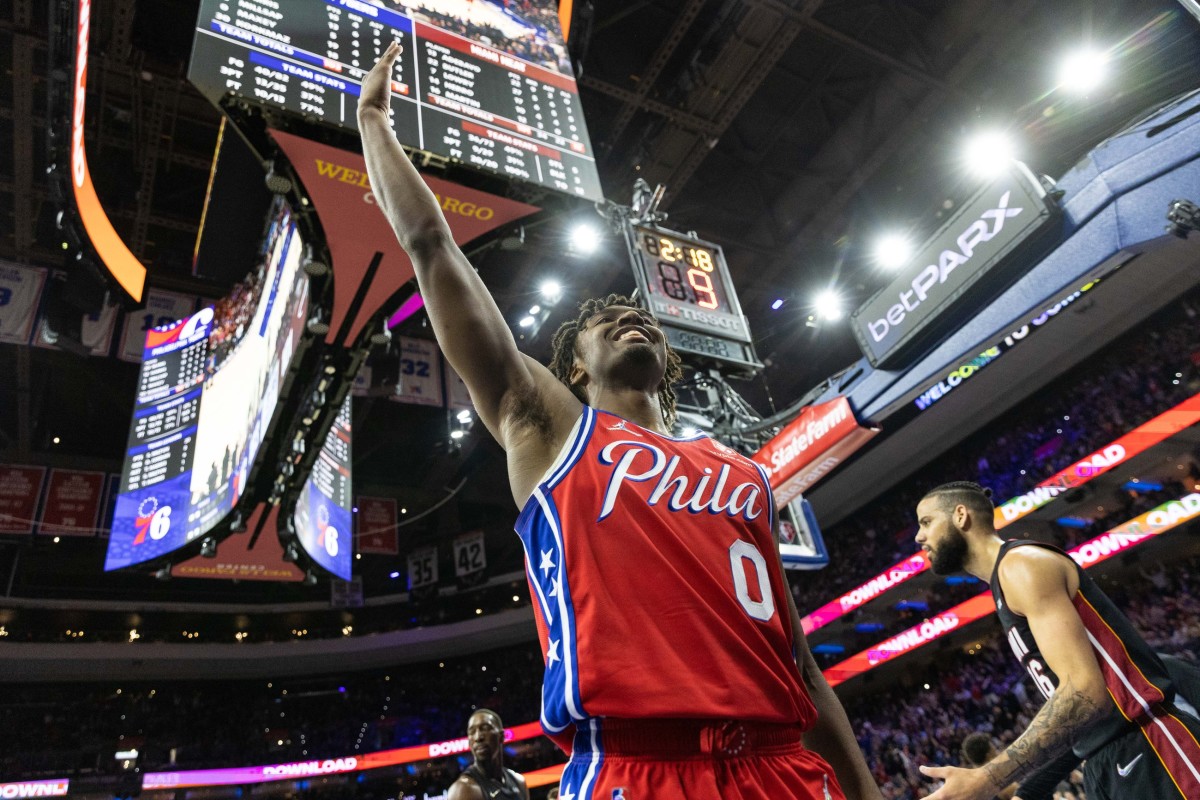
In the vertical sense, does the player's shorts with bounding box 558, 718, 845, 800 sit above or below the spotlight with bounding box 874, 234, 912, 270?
below

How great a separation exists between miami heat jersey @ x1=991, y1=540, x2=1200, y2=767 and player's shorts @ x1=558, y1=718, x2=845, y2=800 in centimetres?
186

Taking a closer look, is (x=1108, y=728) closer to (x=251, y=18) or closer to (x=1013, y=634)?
(x=1013, y=634)

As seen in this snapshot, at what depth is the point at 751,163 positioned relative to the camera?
10445mm

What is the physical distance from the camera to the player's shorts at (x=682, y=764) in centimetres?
113

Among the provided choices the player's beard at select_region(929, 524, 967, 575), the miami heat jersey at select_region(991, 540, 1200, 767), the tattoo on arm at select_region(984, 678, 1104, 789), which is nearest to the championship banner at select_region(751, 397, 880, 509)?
the player's beard at select_region(929, 524, 967, 575)

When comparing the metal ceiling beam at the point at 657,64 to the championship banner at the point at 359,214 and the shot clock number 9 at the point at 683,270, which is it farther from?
the championship banner at the point at 359,214

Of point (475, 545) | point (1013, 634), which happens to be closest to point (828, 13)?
point (1013, 634)

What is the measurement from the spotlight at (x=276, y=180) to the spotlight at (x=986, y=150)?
8107 mm

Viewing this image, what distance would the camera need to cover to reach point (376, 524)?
15867 millimetres

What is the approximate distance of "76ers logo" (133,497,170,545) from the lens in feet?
22.0

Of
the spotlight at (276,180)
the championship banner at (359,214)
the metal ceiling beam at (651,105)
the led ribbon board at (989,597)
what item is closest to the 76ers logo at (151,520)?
the championship banner at (359,214)

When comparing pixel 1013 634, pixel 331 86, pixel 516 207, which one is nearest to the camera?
pixel 1013 634

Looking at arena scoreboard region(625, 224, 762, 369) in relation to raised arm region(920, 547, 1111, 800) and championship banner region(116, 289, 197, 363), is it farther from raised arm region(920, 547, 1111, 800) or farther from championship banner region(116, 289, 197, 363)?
championship banner region(116, 289, 197, 363)

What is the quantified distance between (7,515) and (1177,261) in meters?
19.8
